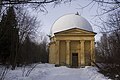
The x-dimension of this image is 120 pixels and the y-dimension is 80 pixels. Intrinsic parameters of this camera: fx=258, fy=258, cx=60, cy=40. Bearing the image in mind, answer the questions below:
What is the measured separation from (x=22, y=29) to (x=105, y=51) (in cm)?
2905

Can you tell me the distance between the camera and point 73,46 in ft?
203

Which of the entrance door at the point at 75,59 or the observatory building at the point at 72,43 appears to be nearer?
the observatory building at the point at 72,43

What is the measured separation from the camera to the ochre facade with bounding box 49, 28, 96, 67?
5919 centimetres

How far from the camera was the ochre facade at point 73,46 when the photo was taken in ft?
194

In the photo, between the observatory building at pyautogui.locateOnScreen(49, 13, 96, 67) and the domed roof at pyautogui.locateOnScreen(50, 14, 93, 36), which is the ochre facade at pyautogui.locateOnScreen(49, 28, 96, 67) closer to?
the observatory building at pyautogui.locateOnScreen(49, 13, 96, 67)

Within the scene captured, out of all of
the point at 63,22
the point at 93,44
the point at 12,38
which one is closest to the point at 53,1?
the point at 12,38

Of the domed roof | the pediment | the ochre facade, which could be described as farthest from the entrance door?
the domed roof

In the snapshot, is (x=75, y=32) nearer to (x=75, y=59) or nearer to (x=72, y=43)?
(x=72, y=43)

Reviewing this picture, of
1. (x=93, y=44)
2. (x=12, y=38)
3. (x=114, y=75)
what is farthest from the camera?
(x=93, y=44)

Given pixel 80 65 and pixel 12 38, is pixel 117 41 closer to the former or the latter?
pixel 12 38

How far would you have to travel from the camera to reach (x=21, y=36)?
147ft

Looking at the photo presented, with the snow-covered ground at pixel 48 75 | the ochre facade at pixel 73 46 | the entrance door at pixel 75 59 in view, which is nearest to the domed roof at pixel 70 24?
the ochre facade at pixel 73 46

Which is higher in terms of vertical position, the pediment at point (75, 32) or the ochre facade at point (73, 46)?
the pediment at point (75, 32)

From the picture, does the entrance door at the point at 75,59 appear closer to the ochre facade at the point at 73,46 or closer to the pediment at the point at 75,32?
the ochre facade at the point at 73,46
